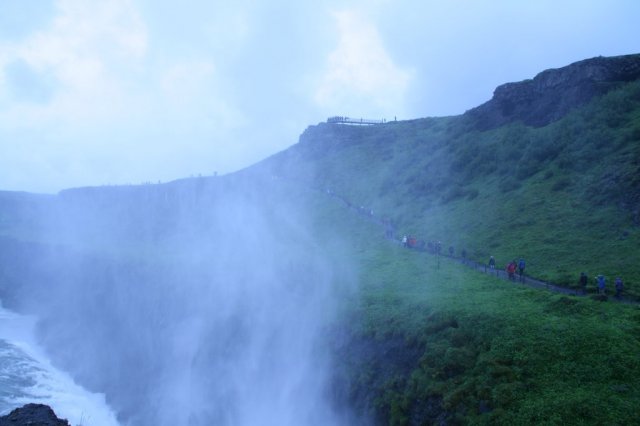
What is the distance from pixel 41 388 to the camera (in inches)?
1292

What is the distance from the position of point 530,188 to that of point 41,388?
123ft

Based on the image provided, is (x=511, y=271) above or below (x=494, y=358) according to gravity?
above

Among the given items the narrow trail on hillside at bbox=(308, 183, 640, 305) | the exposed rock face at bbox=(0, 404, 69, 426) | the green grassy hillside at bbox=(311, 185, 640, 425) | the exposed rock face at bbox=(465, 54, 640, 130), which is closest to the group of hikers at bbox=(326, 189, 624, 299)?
the narrow trail on hillside at bbox=(308, 183, 640, 305)

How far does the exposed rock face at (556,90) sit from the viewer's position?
38.6m

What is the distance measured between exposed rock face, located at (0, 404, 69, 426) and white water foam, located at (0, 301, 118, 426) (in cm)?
1162

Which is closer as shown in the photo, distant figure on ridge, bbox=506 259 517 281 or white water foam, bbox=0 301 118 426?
distant figure on ridge, bbox=506 259 517 281

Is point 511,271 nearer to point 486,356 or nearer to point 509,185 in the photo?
point 486,356

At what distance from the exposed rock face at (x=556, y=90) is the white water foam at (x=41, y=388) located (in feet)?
138

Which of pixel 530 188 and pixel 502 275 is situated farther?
pixel 530 188

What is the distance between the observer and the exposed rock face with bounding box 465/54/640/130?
3856 centimetres

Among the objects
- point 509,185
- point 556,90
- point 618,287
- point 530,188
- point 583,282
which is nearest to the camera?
point 618,287

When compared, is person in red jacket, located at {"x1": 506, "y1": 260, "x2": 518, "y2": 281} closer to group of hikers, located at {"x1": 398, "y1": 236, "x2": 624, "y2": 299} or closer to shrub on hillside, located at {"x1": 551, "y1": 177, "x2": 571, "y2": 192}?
group of hikers, located at {"x1": 398, "y1": 236, "x2": 624, "y2": 299}

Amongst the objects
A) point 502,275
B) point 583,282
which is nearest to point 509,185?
point 502,275

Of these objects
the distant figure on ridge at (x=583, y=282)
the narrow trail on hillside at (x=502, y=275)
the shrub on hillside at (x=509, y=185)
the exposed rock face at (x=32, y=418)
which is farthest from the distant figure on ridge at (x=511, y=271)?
the exposed rock face at (x=32, y=418)
